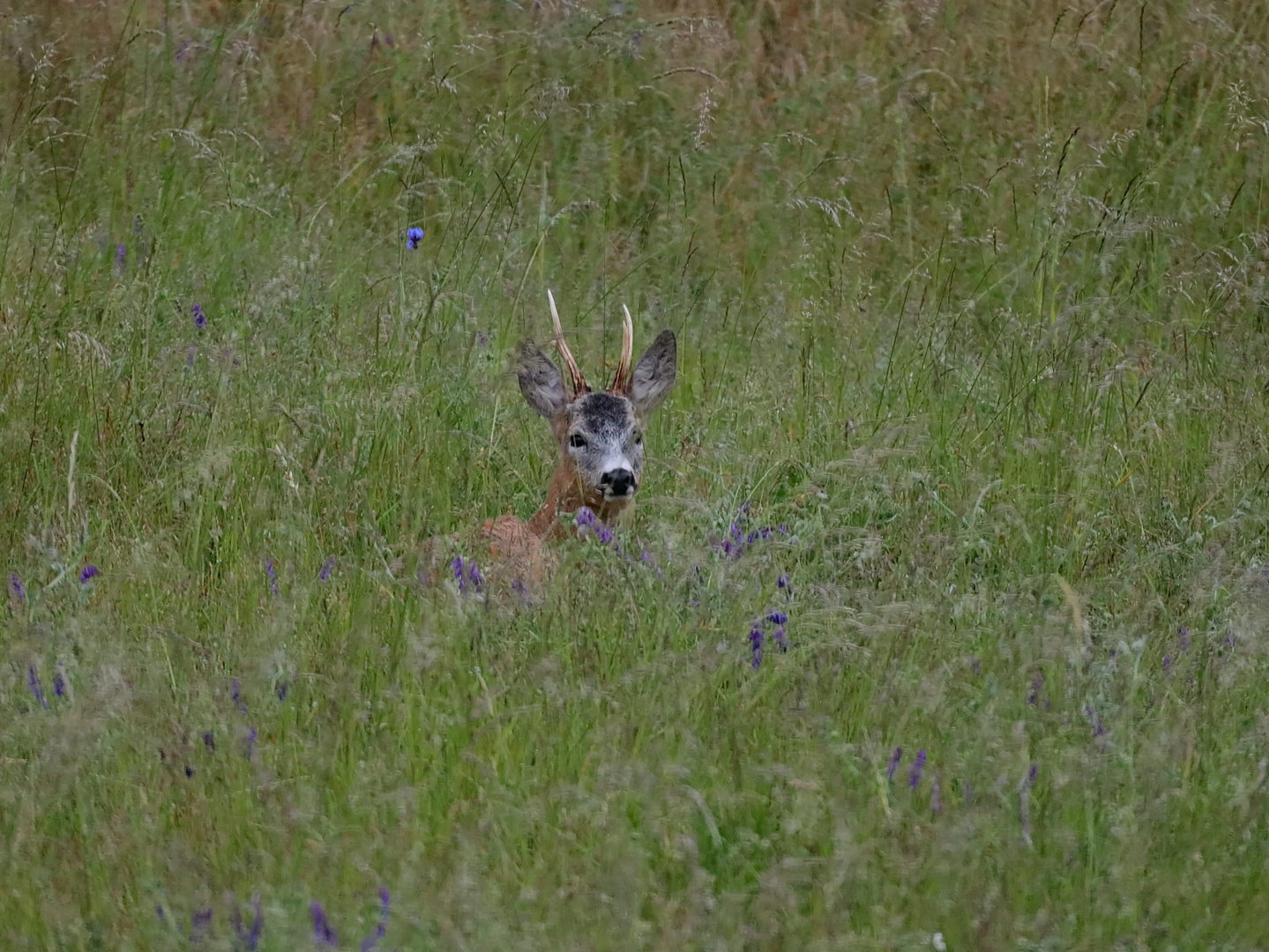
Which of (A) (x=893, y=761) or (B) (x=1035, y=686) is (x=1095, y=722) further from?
(A) (x=893, y=761)

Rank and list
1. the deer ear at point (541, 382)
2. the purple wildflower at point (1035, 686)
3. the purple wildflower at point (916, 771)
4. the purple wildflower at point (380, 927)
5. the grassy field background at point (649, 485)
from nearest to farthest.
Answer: the purple wildflower at point (380, 927), the grassy field background at point (649, 485), the purple wildflower at point (916, 771), the purple wildflower at point (1035, 686), the deer ear at point (541, 382)

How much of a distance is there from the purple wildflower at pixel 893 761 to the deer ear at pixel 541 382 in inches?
111

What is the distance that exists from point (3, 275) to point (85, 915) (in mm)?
3531

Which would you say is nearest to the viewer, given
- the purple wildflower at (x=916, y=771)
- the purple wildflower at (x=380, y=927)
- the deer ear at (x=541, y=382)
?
the purple wildflower at (x=380, y=927)

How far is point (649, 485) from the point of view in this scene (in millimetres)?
5836

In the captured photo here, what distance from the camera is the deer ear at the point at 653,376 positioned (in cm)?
611

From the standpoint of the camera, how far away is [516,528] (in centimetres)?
526

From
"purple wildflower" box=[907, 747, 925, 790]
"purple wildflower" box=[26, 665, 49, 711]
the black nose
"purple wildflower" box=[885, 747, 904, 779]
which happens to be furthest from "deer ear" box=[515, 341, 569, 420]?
"purple wildflower" box=[907, 747, 925, 790]

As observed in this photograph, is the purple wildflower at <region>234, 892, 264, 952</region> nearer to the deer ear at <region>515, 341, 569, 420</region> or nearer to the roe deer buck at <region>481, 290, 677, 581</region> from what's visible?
the roe deer buck at <region>481, 290, 677, 581</region>

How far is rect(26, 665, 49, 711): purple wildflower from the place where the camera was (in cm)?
355

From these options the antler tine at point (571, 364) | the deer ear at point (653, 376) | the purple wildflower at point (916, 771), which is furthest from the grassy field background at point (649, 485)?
the antler tine at point (571, 364)

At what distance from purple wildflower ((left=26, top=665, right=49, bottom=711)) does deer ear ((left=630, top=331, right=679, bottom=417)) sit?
2802 mm

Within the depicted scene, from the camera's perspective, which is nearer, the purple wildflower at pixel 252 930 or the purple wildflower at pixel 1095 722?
the purple wildflower at pixel 252 930

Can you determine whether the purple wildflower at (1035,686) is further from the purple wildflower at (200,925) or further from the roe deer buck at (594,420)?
the roe deer buck at (594,420)
